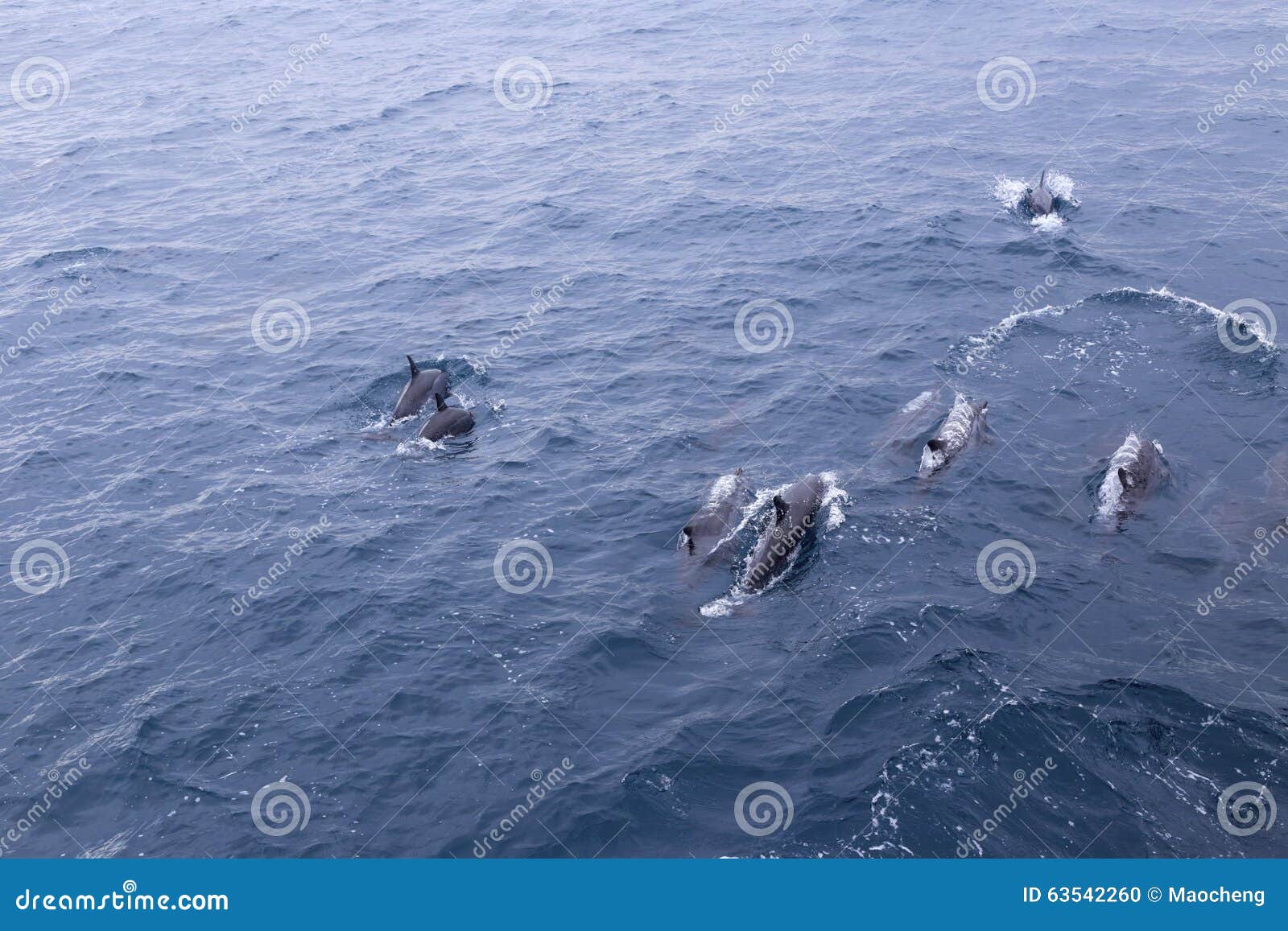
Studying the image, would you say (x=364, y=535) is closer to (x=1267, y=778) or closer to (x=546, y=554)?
(x=546, y=554)

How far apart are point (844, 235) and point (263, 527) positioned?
24436 millimetres

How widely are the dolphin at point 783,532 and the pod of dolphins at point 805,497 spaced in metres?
0.02

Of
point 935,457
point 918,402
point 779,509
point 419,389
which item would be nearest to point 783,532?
point 779,509

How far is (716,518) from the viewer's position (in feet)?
76.6

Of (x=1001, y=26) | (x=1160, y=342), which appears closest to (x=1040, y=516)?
(x=1160, y=342)

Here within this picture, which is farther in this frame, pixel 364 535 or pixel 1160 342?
pixel 1160 342

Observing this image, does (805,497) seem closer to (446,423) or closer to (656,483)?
(656,483)

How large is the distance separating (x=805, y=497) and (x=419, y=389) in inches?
481

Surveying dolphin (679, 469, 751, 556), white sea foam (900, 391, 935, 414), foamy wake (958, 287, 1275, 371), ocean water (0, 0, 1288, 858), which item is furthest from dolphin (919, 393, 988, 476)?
dolphin (679, 469, 751, 556)

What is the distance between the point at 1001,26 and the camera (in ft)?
207

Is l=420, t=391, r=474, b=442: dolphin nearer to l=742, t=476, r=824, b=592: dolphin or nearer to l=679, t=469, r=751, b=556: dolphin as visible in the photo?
l=679, t=469, r=751, b=556: dolphin

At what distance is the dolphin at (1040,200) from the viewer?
37.6m

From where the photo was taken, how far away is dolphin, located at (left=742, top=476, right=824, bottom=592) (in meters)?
21.7

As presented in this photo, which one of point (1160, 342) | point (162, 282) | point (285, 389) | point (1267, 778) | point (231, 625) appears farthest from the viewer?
A: point (162, 282)
